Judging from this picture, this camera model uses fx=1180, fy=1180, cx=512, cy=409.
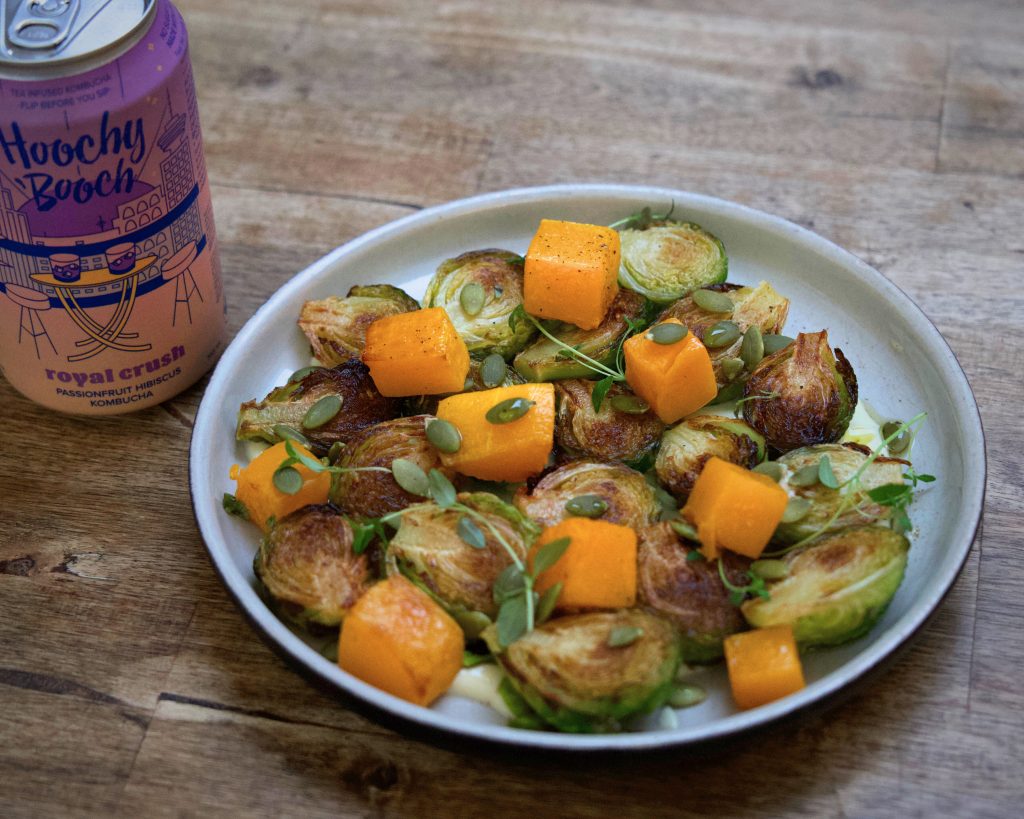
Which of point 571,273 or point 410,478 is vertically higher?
point 571,273

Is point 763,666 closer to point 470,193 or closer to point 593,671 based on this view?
point 593,671

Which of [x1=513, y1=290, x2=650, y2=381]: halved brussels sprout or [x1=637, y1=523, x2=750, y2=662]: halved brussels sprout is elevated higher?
[x1=513, y1=290, x2=650, y2=381]: halved brussels sprout

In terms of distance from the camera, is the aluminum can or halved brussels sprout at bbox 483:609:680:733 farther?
the aluminum can

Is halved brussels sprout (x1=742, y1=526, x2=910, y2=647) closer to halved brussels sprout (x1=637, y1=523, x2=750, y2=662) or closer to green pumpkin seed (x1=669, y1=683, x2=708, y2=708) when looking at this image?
halved brussels sprout (x1=637, y1=523, x2=750, y2=662)

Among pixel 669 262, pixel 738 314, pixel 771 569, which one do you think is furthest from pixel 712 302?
pixel 771 569

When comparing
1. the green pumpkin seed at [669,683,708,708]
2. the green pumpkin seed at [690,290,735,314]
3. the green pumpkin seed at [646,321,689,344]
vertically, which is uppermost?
the green pumpkin seed at [646,321,689,344]

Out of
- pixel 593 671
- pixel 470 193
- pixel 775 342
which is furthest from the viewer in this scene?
pixel 470 193

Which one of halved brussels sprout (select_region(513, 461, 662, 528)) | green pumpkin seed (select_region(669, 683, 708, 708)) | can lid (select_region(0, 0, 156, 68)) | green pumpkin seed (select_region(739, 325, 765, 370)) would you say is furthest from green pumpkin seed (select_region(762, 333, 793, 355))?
can lid (select_region(0, 0, 156, 68))

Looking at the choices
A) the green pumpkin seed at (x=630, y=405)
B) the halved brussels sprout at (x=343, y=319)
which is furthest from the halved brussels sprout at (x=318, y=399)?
the green pumpkin seed at (x=630, y=405)
